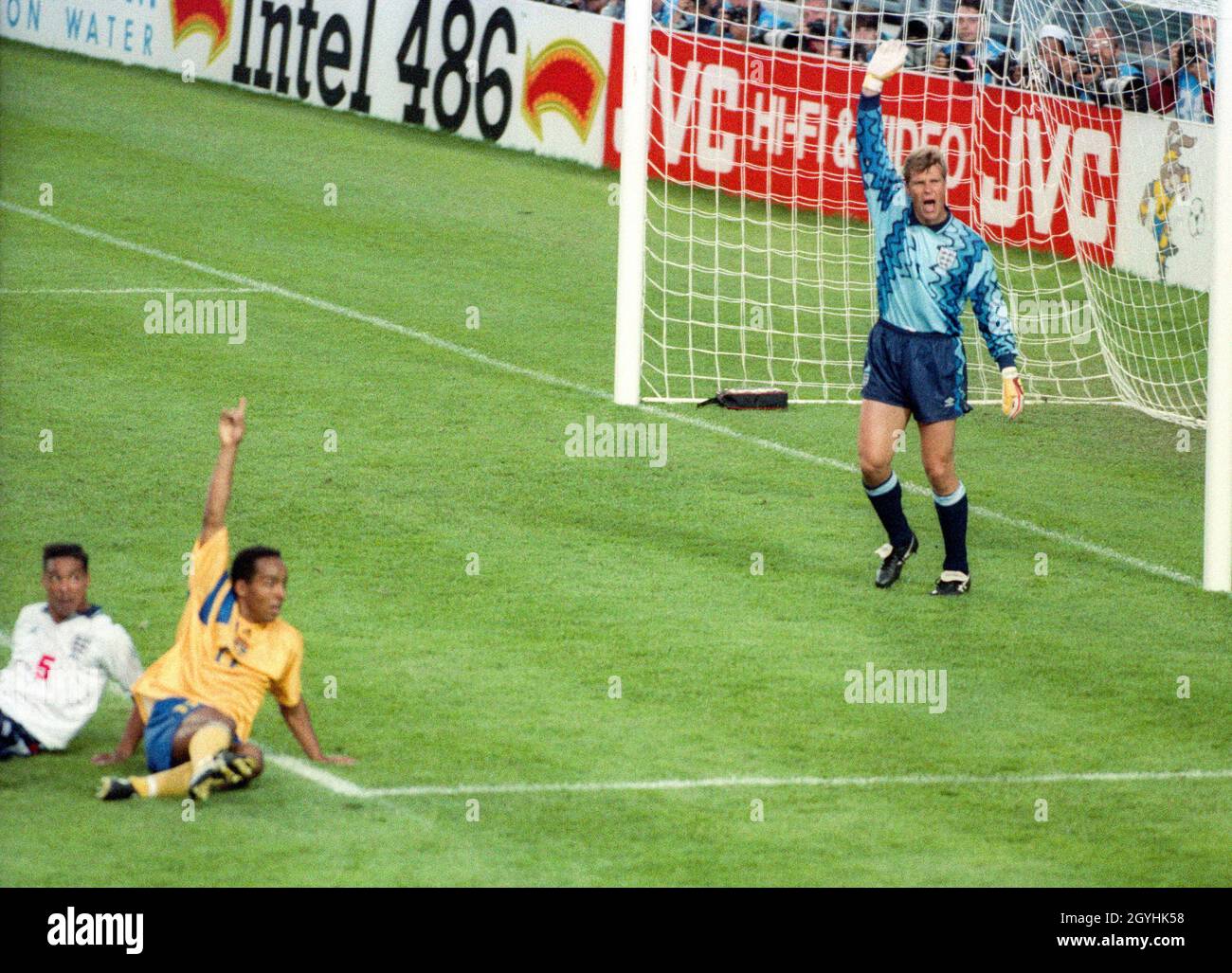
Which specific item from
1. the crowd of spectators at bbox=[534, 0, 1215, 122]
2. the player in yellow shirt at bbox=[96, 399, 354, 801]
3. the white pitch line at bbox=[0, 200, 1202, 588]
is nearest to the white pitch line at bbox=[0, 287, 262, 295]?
the white pitch line at bbox=[0, 200, 1202, 588]

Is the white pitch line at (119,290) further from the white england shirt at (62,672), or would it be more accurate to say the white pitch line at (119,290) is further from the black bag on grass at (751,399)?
Result: the white england shirt at (62,672)

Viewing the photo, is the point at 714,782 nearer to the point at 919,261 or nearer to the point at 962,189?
the point at 919,261

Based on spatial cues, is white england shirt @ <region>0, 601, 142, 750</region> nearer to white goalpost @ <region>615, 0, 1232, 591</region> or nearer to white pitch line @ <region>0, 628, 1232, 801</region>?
white pitch line @ <region>0, 628, 1232, 801</region>

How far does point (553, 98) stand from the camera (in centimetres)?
2250

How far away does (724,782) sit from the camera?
812cm

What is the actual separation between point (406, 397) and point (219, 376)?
130 cm

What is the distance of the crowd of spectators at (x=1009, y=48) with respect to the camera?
16.8 m

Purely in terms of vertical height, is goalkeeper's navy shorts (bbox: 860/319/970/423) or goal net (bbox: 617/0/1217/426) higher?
goal net (bbox: 617/0/1217/426)

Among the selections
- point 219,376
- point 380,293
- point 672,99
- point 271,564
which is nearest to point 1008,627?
point 271,564

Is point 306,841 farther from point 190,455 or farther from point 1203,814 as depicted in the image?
point 190,455

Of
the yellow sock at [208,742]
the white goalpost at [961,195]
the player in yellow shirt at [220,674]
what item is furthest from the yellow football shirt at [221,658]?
the white goalpost at [961,195]

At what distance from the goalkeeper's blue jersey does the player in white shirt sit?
426 cm

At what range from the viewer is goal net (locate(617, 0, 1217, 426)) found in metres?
16.2

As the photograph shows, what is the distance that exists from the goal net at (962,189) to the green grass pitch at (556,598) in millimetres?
905
